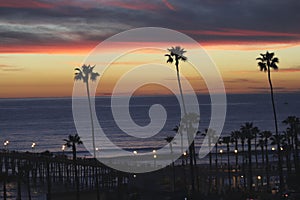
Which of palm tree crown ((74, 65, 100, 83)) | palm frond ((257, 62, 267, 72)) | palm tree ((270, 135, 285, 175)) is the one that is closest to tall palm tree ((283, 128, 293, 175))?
palm tree ((270, 135, 285, 175))

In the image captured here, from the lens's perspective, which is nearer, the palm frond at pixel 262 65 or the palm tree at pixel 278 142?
the palm tree at pixel 278 142

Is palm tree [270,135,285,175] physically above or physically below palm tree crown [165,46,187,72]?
below

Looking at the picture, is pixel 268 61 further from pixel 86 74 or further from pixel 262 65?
pixel 86 74

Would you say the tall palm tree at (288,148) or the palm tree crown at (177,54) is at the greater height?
the palm tree crown at (177,54)

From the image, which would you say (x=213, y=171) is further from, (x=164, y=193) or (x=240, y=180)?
(x=164, y=193)

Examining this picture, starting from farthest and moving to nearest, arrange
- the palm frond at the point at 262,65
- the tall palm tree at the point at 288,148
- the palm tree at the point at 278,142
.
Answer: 1. the tall palm tree at the point at 288,148
2. the palm frond at the point at 262,65
3. the palm tree at the point at 278,142

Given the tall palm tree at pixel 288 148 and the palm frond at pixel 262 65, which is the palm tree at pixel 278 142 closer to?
the tall palm tree at pixel 288 148

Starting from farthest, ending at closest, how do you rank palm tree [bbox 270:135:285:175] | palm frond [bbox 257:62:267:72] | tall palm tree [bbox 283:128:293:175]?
tall palm tree [bbox 283:128:293:175] < palm frond [bbox 257:62:267:72] < palm tree [bbox 270:135:285:175]

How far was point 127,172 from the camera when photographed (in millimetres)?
62969

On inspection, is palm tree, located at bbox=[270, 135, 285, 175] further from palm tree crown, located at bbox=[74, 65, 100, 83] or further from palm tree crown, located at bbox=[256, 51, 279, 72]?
palm tree crown, located at bbox=[74, 65, 100, 83]

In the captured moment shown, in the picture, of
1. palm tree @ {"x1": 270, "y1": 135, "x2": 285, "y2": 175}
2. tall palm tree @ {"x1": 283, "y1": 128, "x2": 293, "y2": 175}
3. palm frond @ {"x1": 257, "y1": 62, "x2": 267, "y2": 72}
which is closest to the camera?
palm tree @ {"x1": 270, "y1": 135, "x2": 285, "y2": 175}

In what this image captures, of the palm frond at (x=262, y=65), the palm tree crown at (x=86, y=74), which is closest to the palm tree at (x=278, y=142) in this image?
the palm frond at (x=262, y=65)

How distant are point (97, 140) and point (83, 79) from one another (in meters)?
91.9

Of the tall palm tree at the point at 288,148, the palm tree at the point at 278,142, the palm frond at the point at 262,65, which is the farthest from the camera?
the tall palm tree at the point at 288,148
